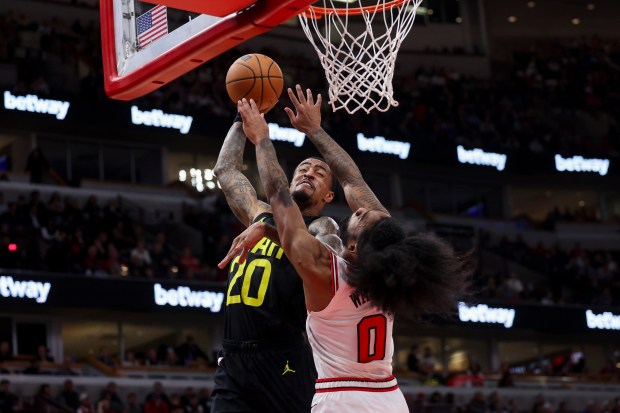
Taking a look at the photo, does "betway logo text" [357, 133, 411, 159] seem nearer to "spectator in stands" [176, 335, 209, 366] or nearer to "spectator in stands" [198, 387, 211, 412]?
"spectator in stands" [176, 335, 209, 366]

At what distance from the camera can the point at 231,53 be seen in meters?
27.7

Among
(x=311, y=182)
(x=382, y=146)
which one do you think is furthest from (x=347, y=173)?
(x=382, y=146)

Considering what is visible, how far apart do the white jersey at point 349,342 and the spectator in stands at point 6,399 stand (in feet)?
35.1

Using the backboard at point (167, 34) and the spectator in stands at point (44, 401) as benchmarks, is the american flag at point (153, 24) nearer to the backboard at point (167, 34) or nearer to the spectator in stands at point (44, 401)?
the backboard at point (167, 34)

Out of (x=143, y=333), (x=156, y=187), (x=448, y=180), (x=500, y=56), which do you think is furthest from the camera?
(x=500, y=56)

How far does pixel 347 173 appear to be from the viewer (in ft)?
19.7

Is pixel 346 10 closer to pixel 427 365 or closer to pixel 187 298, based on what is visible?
pixel 187 298

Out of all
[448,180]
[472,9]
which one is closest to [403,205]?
[448,180]

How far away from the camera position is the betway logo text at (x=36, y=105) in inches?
894

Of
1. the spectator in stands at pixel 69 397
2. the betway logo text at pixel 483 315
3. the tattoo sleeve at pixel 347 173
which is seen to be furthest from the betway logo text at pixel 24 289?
the tattoo sleeve at pixel 347 173

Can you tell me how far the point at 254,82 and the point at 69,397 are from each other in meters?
10.6

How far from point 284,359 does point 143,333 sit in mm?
17201

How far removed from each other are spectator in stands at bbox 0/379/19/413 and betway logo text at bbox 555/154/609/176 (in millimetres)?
18975

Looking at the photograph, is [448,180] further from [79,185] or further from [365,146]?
[79,185]
